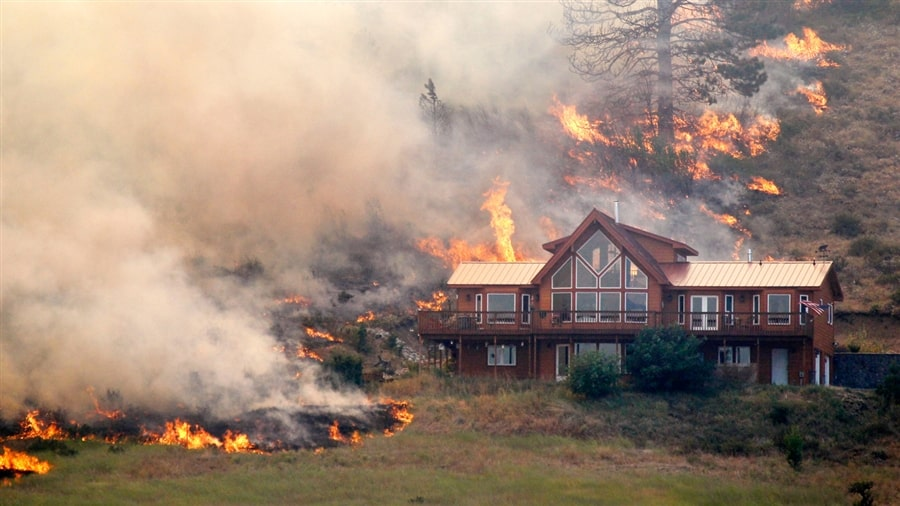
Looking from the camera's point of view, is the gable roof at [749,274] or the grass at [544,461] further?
the gable roof at [749,274]

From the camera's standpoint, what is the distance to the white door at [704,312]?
262ft

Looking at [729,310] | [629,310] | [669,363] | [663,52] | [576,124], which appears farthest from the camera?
[576,124]

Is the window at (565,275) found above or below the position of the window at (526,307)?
above

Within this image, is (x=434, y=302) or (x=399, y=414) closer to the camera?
(x=399, y=414)

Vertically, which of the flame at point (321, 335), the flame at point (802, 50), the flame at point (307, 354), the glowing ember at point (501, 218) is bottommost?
the flame at point (307, 354)

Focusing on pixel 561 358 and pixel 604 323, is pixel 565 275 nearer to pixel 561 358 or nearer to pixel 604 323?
pixel 604 323

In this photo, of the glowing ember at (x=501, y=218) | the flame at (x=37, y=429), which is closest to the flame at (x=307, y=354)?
the flame at (x=37, y=429)

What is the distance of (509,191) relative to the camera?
102750 mm

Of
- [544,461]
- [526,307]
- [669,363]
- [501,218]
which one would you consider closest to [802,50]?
[501,218]

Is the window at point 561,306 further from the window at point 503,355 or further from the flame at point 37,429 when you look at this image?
the flame at point 37,429

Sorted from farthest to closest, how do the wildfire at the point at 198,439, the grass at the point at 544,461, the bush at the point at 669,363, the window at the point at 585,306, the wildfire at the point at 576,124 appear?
1. the wildfire at the point at 576,124
2. the window at the point at 585,306
3. the bush at the point at 669,363
4. the wildfire at the point at 198,439
5. the grass at the point at 544,461

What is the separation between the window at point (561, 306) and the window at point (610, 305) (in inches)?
64.5

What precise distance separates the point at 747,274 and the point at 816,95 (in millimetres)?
40977

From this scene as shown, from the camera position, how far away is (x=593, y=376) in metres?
75.1
